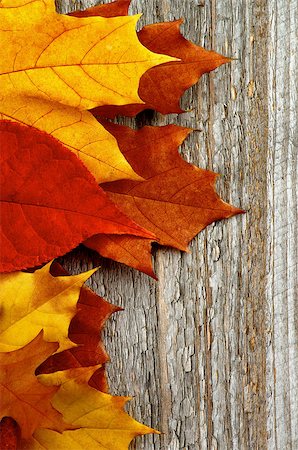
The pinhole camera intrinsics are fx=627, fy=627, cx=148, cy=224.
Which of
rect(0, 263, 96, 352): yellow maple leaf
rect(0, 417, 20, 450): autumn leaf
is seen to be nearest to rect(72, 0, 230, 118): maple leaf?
rect(0, 263, 96, 352): yellow maple leaf

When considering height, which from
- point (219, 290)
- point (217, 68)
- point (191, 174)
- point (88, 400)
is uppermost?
point (217, 68)

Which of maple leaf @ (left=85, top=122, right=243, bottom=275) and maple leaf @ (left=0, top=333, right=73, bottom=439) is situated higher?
maple leaf @ (left=85, top=122, right=243, bottom=275)

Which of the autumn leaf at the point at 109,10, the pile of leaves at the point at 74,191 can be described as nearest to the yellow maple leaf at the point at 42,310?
the pile of leaves at the point at 74,191

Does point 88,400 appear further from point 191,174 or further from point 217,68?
point 217,68

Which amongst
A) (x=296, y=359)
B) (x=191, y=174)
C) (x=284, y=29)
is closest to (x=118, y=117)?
(x=191, y=174)

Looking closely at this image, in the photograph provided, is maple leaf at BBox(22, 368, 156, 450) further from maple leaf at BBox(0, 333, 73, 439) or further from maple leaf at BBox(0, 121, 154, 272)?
maple leaf at BBox(0, 121, 154, 272)

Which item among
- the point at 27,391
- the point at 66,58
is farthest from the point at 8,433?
the point at 66,58

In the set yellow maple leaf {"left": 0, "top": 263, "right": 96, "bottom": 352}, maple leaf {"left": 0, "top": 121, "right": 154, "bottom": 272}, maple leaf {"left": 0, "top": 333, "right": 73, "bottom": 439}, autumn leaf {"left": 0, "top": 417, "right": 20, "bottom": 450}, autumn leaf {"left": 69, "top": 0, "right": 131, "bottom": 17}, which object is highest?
autumn leaf {"left": 69, "top": 0, "right": 131, "bottom": 17}
